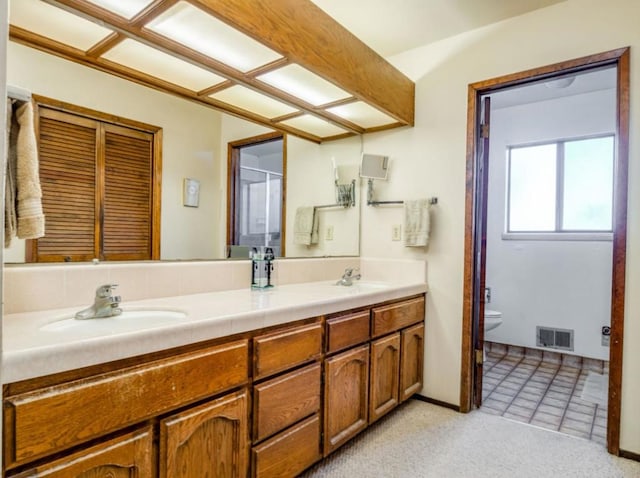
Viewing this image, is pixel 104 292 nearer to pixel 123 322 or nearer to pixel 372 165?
pixel 123 322

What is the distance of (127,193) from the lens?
1.58 metres

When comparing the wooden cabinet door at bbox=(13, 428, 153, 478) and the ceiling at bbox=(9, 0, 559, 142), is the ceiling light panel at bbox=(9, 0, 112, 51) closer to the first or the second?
the ceiling at bbox=(9, 0, 559, 142)

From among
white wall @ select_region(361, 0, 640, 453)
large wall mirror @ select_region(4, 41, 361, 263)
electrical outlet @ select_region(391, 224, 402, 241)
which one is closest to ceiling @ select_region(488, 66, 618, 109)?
white wall @ select_region(361, 0, 640, 453)

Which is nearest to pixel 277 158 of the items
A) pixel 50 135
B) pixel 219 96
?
pixel 219 96

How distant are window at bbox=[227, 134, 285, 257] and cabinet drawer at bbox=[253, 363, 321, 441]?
2.48 ft

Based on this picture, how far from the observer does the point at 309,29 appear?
68.9 inches

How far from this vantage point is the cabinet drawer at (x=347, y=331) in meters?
1.71

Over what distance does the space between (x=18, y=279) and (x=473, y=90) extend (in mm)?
2503

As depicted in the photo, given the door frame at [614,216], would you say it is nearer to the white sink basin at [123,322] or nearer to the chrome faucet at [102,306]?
the white sink basin at [123,322]

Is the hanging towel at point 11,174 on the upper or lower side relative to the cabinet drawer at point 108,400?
upper

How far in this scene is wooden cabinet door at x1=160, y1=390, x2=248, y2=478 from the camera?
109 centimetres

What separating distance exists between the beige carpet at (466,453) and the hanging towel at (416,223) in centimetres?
108

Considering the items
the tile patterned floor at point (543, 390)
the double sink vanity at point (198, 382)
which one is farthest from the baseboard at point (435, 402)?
the double sink vanity at point (198, 382)

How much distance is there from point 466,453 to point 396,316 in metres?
0.76
